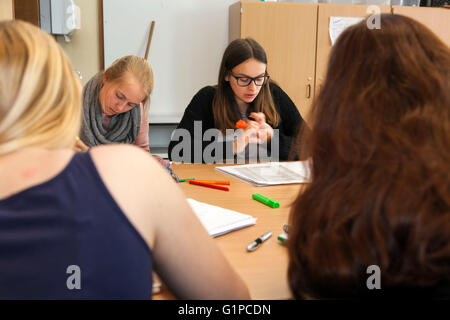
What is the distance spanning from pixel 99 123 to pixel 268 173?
869 mm

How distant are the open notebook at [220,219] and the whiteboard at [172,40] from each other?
7.60 feet

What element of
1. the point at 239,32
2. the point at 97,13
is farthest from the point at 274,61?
the point at 97,13

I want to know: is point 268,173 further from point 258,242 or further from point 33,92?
point 33,92

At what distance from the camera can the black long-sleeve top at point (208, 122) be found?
1.95 metres

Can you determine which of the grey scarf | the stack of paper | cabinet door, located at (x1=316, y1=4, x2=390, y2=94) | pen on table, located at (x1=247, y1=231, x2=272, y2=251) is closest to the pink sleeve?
the grey scarf

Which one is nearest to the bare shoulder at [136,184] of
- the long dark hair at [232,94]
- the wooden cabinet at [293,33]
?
the long dark hair at [232,94]

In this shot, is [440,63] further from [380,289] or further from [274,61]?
[274,61]

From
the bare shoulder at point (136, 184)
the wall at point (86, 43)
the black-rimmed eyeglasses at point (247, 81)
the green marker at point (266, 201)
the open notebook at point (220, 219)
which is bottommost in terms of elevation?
the green marker at point (266, 201)

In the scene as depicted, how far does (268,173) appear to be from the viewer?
1.58 m

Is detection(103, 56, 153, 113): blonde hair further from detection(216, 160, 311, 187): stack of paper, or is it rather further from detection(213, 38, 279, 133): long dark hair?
detection(216, 160, 311, 187): stack of paper

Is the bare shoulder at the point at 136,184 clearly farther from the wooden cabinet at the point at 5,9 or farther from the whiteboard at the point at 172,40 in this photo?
the whiteboard at the point at 172,40

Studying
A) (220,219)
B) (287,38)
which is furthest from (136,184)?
(287,38)

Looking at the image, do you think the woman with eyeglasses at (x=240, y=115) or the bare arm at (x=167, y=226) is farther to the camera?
the woman with eyeglasses at (x=240, y=115)
